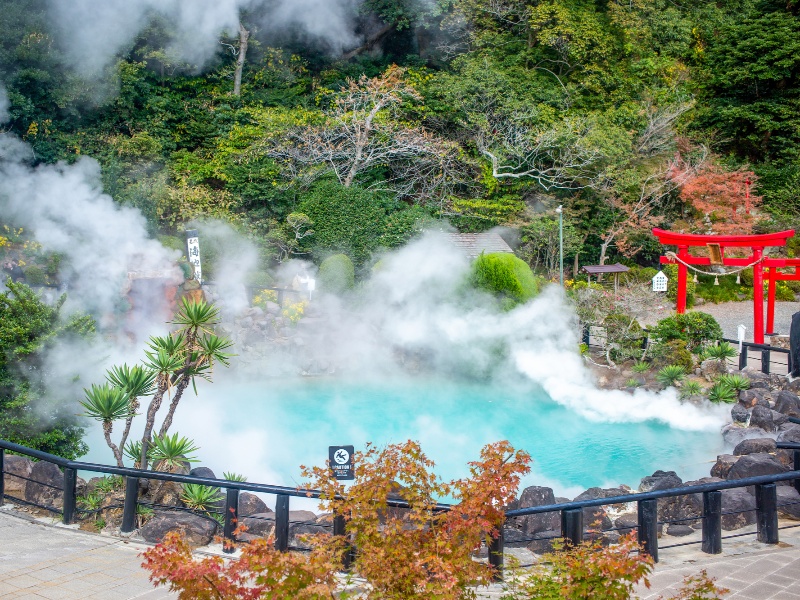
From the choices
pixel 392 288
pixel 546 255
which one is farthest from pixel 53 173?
pixel 546 255

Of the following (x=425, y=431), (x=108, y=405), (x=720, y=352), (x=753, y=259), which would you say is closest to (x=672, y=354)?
(x=720, y=352)

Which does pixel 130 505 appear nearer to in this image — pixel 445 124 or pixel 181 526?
pixel 181 526

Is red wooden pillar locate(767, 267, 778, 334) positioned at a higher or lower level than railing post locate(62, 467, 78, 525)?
higher

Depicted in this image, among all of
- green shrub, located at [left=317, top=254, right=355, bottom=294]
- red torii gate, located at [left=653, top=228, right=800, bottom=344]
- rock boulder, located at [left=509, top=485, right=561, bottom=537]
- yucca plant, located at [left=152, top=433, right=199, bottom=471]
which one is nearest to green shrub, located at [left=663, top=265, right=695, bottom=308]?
red torii gate, located at [left=653, top=228, right=800, bottom=344]

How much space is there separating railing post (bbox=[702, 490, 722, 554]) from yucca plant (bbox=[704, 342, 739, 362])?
8.10 m

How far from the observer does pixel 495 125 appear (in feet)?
Answer: 65.7

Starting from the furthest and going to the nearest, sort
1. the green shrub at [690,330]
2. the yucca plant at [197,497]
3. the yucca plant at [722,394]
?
the green shrub at [690,330], the yucca plant at [722,394], the yucca plant at [197,497]

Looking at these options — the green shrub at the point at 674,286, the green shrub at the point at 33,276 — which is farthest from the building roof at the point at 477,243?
the green shrub at the point at 33,276

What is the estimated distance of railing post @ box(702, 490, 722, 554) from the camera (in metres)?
5.82

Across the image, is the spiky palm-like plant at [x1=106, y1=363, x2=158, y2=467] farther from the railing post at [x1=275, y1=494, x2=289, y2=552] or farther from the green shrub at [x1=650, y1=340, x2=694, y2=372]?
the green shrub at [x1=650, y1=340, x2=694, y2=372]

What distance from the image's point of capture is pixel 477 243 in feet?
58.9

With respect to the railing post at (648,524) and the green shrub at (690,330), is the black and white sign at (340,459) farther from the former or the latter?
the green shrub at (690,330)

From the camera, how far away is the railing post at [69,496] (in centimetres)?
641

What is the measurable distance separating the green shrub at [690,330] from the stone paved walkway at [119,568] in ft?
25.0
